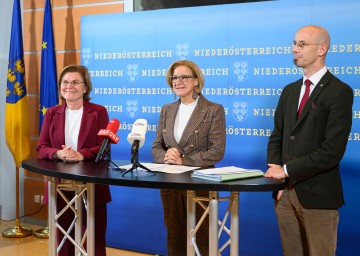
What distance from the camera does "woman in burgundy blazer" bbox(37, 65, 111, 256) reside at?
3.63m

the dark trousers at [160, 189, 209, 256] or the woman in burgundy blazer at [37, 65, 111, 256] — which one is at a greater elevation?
the woman in burgundy blazer at [37, 65, 111, 256]

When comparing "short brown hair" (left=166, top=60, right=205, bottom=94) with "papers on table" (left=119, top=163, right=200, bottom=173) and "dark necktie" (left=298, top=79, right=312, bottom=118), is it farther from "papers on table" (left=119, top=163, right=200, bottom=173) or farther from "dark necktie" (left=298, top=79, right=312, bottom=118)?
"dark necktie" (left=298, top=79, right=312, bottom=118)

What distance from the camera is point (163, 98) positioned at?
471 centimetres

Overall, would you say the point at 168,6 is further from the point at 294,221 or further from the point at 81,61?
the point at 294,221

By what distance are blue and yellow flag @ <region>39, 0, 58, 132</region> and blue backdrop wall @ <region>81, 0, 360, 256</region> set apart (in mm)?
382

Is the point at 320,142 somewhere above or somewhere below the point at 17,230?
above

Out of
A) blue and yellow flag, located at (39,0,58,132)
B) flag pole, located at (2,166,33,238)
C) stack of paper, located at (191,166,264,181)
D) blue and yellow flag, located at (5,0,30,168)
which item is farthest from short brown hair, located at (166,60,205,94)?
flag pole, located at (2,166,33,238)

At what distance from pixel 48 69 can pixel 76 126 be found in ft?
5.75

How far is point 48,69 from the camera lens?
17.2 ft

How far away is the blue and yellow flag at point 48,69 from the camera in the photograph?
522 cm

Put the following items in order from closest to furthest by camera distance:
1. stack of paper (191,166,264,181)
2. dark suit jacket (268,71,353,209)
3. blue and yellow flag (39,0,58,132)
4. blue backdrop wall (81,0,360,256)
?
stack of paper (191,166,264,181), dark suit jacket (268,71,353,209), blue backdrop wall (81,0,360,256), blue and yellow flag (39,0,58,132)

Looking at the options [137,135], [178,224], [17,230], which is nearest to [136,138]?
[137,135]

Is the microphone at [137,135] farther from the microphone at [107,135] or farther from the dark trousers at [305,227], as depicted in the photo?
the dark trousers at [305,227]

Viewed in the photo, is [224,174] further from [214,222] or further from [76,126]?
[76,126]
